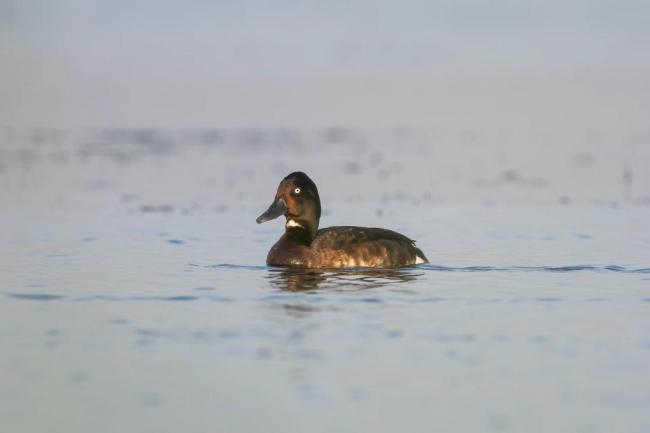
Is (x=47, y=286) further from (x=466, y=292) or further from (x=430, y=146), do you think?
(x=430, y=146)

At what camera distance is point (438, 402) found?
284 inches

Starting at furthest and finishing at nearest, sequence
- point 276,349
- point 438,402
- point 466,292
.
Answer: point 466,292
point 276,349
point 438,402

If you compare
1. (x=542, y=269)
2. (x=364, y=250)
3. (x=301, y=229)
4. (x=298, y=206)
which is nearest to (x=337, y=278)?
(x=364, y=250)

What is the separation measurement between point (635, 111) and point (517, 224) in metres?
16.4

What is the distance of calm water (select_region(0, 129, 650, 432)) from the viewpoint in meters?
7.14

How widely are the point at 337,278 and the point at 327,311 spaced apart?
1875mm

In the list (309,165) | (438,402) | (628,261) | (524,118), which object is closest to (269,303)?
(438,402)

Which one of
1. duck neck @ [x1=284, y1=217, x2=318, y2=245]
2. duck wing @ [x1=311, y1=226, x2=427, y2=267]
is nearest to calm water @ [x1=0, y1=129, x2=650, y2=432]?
duck wing @ [x1=311, y1=226, x2=427, y2=267]

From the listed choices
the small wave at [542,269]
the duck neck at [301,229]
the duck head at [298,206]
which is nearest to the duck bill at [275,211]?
the duck head at [298,206]

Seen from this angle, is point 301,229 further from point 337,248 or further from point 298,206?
point 337,248

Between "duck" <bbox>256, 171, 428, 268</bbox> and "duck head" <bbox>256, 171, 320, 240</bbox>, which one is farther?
"duck head" <bbox>256, 171, 320, 240</bbox>

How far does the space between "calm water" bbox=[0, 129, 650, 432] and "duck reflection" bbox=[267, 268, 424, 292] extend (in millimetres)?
48

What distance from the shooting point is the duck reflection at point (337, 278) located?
433 inches

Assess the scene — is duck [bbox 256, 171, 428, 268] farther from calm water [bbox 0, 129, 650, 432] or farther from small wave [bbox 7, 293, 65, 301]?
small wave [bbox 7, 293, 65, 301]
